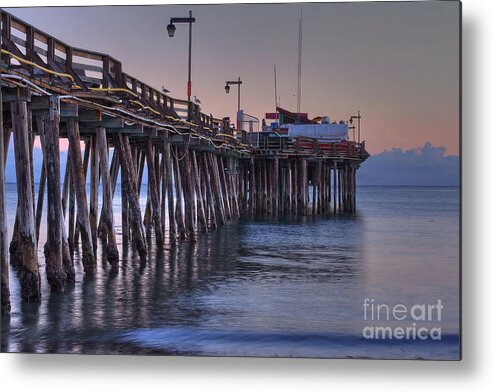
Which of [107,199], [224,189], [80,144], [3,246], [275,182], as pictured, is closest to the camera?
[3,246]

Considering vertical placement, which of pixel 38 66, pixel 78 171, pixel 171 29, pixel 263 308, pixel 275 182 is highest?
pixel 171 29

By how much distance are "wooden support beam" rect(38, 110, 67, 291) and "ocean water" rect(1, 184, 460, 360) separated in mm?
332

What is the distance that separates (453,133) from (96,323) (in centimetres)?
500

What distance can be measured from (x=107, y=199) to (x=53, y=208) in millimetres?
2970

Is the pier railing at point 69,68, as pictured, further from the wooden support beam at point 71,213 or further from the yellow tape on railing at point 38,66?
the wooden support beam at point 71,213

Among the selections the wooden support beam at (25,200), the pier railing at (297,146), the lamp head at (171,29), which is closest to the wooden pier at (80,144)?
the wooden support beam at (25,200)

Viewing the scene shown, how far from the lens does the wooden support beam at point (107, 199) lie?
48.1ft

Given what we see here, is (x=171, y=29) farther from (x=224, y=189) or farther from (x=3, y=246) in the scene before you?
(x=224, y=189)

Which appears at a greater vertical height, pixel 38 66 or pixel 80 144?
pixel 38 66

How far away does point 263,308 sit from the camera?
11523 millimetres

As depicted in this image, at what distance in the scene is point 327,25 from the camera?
34.9 ft

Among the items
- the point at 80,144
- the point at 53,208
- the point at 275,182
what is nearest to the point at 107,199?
the point at 80,144

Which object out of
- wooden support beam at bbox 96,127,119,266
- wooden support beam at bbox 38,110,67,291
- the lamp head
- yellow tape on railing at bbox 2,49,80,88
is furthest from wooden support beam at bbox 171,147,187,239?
the lamp head

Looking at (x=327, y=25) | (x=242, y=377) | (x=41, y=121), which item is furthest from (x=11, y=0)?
(x=242, y=377)
